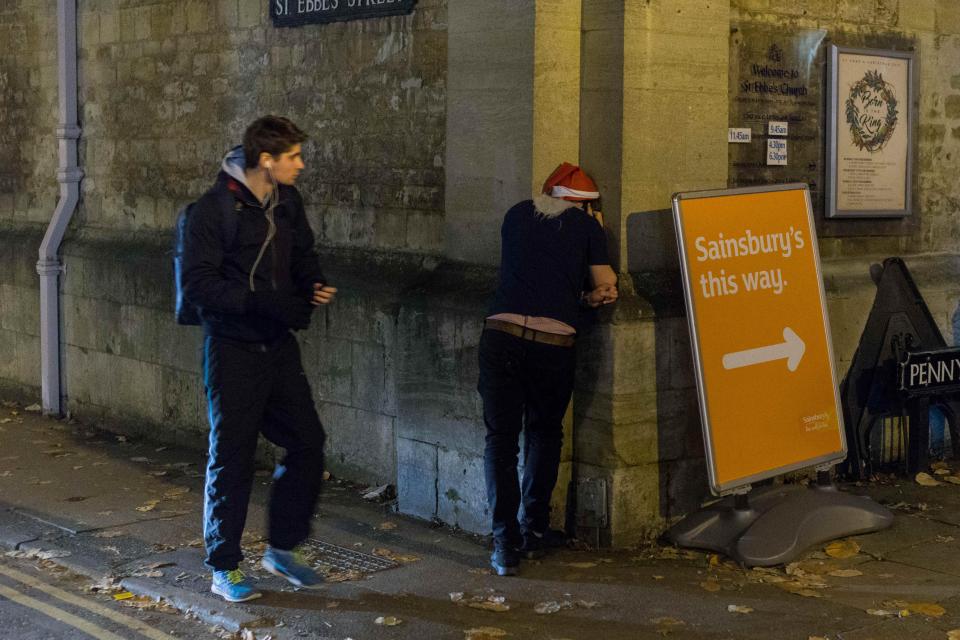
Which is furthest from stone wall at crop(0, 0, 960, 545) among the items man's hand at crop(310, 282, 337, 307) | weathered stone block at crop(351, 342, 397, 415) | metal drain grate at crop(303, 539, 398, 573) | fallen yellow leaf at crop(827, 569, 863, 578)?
man's hand at crop(310, 282, 337, 307)

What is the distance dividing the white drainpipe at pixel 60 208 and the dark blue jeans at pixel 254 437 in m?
5.33

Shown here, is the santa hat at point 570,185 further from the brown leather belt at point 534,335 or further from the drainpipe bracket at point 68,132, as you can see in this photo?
the drainpipe bracket at point 68,132

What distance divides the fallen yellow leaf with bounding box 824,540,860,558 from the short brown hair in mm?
3142

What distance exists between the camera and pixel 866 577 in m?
6.23

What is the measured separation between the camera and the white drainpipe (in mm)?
10711

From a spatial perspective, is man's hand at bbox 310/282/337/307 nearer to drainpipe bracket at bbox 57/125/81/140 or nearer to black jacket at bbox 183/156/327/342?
black jacket at bbox 183/156/327/342

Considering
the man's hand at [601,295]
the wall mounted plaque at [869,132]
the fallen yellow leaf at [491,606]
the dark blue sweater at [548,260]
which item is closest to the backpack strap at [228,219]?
the dark blue sweater at [548,260]

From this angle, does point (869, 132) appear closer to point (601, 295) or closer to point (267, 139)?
point (601, 295)

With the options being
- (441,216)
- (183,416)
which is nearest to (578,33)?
(441,216)

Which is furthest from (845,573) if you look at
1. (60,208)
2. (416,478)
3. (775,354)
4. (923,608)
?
(60,208)

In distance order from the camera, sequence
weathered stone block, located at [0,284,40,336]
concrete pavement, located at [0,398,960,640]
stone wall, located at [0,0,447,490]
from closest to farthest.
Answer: concrete pavement, located at [0,398,960,640], stone wall, located at [0,0,447,490], weathered stone block, located at [0,284,40,336]

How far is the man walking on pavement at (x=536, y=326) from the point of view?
6.27 m

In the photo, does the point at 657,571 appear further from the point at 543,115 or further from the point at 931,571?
the point at 543,115

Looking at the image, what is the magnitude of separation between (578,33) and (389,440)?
102 inches
